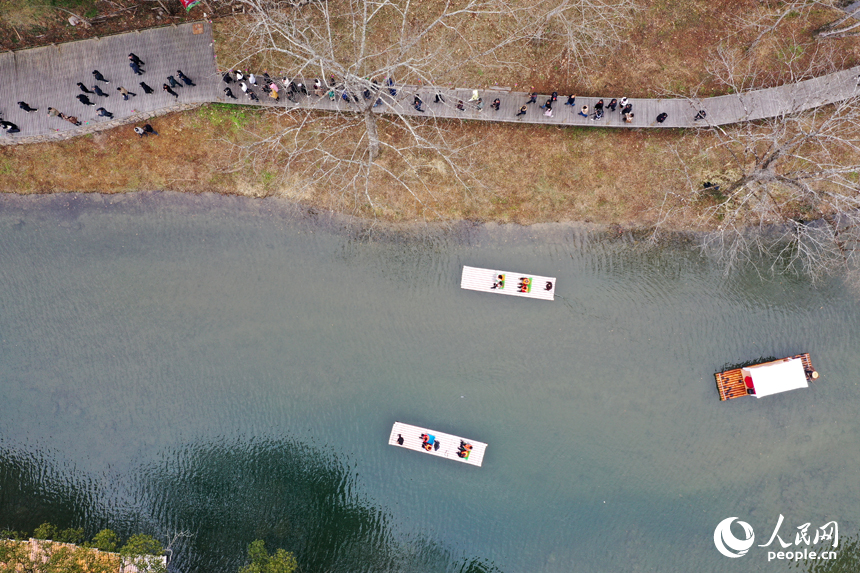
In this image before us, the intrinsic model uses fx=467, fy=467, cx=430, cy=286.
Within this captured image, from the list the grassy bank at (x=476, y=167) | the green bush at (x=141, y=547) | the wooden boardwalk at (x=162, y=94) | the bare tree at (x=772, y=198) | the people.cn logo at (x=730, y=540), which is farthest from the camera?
the grassy bank at (x=476, y=167)

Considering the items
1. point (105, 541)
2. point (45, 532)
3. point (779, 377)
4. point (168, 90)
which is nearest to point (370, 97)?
point (168, 90)

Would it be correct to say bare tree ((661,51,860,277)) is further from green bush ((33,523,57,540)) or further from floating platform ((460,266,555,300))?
green bush ((33,523,57,540))

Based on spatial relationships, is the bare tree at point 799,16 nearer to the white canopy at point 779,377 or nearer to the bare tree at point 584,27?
the bare tree at point 584,27

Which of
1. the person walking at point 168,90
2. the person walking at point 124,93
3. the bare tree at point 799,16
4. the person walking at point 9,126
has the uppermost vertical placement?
the bare tree at point 799,16

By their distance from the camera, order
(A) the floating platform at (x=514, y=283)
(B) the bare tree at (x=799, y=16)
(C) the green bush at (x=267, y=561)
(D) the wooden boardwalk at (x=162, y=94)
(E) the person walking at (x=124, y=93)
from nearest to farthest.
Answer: (C) the green bush at (x=267, y=561), (B) the bare tree at (x=799, y=16), (E) the person walking at (x=124, y=93), (D) the wooden boardwalk at (x=162, y=94), (A) the floating platform at (x=514, y=283)

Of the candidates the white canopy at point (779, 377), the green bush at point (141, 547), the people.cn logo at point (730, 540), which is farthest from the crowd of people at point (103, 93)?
the people.cn logo at point (730, 540)

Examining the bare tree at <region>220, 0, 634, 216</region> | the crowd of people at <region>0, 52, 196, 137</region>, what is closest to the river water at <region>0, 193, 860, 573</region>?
the bare tree at <region>220, 0, 634, 216</region>

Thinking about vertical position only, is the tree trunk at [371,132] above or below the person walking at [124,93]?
below
